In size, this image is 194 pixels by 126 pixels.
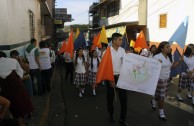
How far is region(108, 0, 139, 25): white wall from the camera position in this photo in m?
26.2

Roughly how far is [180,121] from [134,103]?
204 centimetres

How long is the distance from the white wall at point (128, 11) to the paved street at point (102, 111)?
16.9 metres

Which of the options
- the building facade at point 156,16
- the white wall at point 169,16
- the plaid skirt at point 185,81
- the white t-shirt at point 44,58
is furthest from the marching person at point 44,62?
the white wall at point 169,16

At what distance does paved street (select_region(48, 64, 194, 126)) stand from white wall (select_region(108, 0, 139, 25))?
55.4 feet

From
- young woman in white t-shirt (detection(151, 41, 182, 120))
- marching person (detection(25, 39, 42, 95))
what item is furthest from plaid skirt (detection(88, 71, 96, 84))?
young woman in white t-shirt (detection(151, 41, 182, 120))

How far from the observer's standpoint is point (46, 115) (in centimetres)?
739

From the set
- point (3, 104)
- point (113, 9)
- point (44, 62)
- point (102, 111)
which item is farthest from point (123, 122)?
point (113, 9)

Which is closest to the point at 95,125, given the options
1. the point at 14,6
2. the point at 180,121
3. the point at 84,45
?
the point at 180,121

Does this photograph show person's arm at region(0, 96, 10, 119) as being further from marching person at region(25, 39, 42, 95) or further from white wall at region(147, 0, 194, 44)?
white wall at region(147, 0, 194, 44)

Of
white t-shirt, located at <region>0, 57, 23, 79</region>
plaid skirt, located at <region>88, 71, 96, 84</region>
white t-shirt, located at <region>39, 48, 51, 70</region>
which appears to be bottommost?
plaid skirt, located at <region>88, 71, 96, 84</region>

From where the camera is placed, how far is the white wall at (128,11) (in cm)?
2616

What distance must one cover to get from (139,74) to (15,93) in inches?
99.7

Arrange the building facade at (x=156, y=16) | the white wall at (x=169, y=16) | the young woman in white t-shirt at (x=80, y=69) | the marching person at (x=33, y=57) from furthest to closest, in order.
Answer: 1. the building facade at (x=156, y=16)
2. the white wall at (x=169, y=16)
3. the young woman in white t-shirt at (x=80, y=69)
4. the marching person at (x=33, y=57)

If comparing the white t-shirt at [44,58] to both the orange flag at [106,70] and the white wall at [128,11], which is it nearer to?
the orange flag at [106,70]
